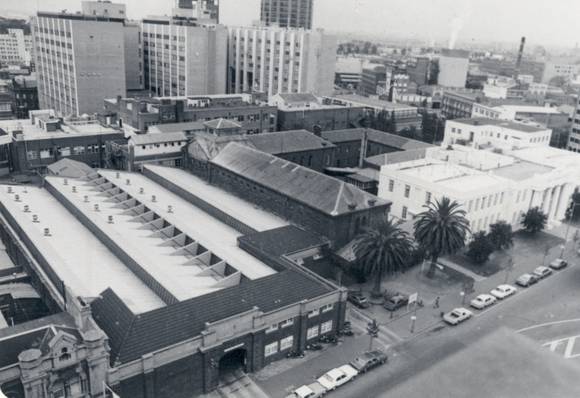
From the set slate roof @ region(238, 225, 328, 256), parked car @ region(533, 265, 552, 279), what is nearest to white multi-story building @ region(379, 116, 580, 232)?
parked car @ region(533, 265, 552, 279)

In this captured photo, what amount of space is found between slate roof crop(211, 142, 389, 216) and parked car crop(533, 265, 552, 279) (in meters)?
23.6

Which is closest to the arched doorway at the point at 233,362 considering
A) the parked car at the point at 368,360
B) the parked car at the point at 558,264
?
the parked car at the point at 368,360

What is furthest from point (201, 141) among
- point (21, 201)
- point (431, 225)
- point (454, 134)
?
point (454, 134)

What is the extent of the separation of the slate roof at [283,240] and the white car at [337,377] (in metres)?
15.0

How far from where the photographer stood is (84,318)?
3681 cm

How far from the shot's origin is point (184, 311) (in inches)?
1674

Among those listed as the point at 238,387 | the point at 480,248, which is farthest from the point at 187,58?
the point at 238,387

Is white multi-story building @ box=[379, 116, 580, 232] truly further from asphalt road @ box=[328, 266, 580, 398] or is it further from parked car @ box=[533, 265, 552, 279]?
asphalt road @ box=[328, 266, 580, 398]

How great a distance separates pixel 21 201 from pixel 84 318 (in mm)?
37706

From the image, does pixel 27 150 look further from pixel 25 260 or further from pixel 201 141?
pixel 25 260

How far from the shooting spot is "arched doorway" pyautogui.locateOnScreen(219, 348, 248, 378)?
45.3 meters

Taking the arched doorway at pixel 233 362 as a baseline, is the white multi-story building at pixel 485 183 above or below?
above

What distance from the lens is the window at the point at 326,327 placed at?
50.0 meters

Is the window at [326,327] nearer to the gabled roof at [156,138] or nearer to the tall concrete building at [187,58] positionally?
the gabled roof at [156,138]
